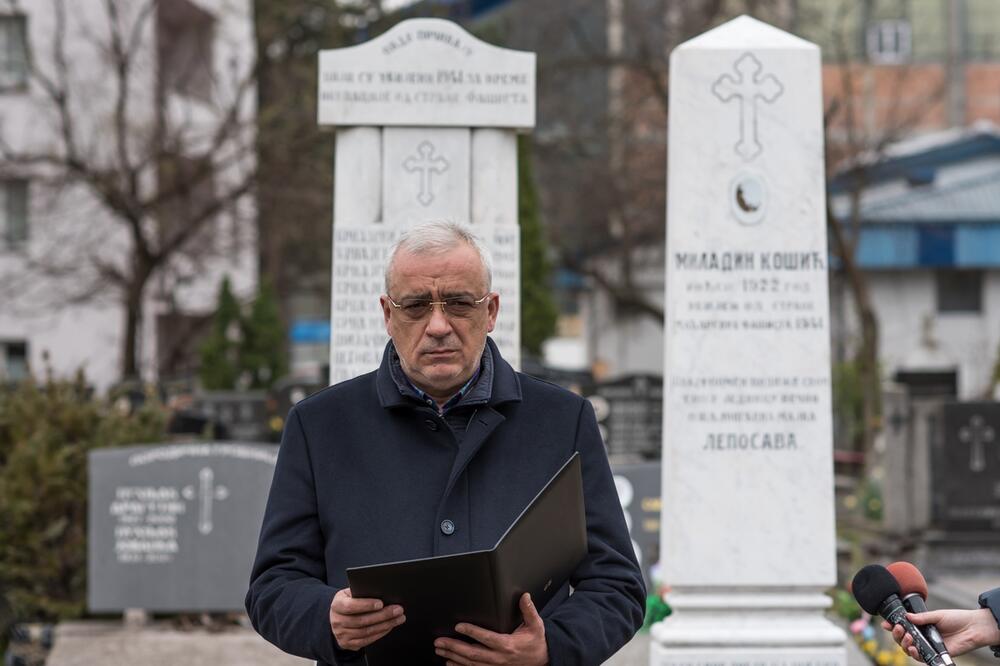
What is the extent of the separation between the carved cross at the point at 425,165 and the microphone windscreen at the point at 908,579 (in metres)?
5.47

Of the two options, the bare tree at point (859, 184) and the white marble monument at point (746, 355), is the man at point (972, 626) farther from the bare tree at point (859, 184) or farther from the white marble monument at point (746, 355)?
the bare tree at point (859, 184)

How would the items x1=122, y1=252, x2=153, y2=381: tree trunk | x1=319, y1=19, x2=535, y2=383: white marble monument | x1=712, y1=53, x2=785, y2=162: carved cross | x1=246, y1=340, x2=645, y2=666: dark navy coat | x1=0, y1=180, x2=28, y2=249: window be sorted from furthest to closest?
x1=0, y1=180, x2=28, y2=249: window < x1=122, y1=252, x2=153, y2=381: tree trunk < x1=319, y1=19, x2=535, y2=383: white marble monument < x1=712, y1=53, x2=785, y2=162: carved cross < x1=246, y1=340, x2=645, y2=666: dark navy coat

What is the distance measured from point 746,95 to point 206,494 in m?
4.52

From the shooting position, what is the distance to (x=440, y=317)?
3457 millimetres

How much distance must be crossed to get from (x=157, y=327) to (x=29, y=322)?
3.65 metres

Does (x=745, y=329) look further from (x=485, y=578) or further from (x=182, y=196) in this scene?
(x=182, y=196)

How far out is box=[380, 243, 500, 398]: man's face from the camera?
348cm

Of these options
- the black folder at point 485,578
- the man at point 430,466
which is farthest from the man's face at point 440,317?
the black folder at point 485,578

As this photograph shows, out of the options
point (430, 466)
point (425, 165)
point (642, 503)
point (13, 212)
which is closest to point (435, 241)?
point (430, 466)

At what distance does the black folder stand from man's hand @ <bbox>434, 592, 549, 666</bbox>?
0.02m

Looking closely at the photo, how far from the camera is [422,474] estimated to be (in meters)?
3.49

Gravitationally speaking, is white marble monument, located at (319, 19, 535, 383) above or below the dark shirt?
above

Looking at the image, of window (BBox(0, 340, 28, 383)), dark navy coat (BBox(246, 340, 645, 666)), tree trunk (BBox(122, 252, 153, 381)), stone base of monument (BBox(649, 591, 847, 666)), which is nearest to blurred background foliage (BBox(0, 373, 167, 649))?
stone base of monument (BBox(649, 591, 847, 666))

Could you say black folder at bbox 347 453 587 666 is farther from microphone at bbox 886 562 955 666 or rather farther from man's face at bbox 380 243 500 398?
microphone at bbox 886 562 955 666
